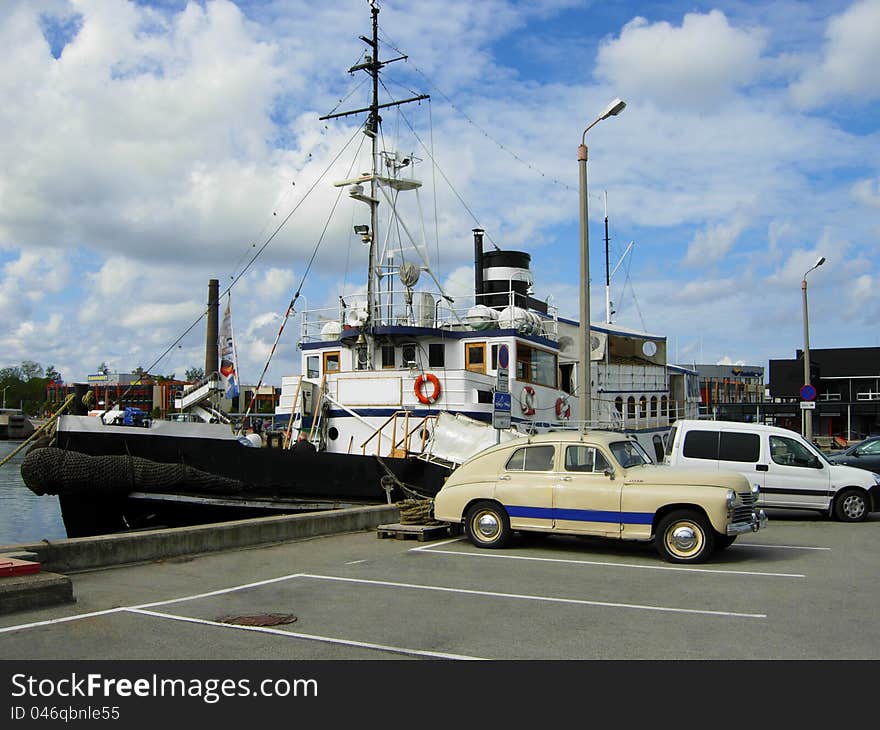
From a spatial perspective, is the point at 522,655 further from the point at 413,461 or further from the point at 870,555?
the point at 413,461

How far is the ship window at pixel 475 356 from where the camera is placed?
68.2ft

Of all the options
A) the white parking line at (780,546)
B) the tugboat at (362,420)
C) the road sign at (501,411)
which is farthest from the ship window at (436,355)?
the white parking line at (780,546)

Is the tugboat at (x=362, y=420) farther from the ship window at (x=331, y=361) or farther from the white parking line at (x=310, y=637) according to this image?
the white parking line at (x=310, y=637)

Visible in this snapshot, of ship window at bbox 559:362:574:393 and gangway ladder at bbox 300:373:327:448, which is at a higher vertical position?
ship window at bbox 559:362:574:393

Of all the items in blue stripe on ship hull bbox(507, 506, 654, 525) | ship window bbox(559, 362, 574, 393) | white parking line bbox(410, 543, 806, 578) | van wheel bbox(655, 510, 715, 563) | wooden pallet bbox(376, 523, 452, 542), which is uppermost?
ship window bbox(559, 362, 574, 393)

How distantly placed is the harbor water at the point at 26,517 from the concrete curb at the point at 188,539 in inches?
376

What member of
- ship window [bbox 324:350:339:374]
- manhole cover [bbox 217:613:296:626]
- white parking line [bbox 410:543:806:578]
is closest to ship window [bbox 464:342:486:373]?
ship window [bbox 324:350:339:374]

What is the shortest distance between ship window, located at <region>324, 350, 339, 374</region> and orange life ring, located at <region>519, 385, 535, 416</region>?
5145mm

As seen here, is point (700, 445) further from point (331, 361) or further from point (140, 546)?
point (331, 361)

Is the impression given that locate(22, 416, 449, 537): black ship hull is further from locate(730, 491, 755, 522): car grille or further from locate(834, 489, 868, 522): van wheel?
locate(834, 489, 868, 522): van wheel

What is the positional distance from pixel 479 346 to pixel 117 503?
9.44m

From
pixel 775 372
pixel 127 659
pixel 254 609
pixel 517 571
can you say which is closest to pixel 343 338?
pixel 517 571

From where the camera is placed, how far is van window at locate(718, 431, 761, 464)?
606 inches
